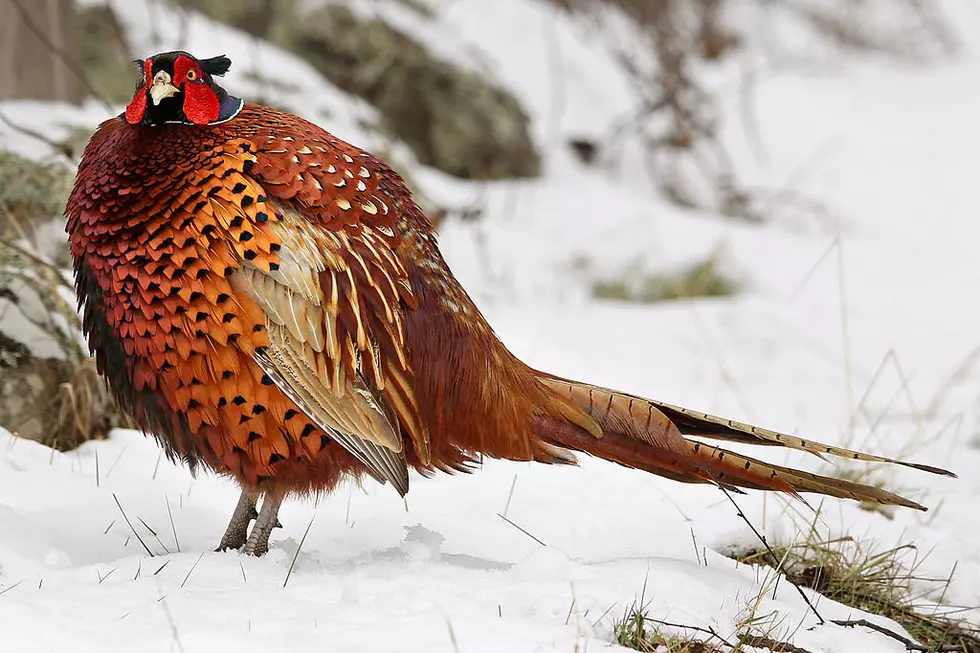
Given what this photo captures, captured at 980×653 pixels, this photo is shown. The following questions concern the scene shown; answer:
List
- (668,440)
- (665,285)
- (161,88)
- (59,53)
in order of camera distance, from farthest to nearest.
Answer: (665,285), (59,53), (668,440), (161,88)

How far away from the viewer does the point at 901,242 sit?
7.87 metres

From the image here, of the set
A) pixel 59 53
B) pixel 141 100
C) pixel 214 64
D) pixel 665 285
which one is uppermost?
pixel 665 285

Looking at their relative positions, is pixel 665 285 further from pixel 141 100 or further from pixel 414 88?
pixel 141 100

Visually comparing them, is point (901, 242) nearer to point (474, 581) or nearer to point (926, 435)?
point (926, 435)

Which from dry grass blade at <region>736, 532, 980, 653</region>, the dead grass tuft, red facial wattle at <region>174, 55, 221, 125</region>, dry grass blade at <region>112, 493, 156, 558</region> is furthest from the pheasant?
the dead grass tuft

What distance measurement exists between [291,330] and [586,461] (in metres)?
1.65

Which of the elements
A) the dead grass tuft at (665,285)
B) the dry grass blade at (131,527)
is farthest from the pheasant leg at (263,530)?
the dead grass tuft at (665,285)

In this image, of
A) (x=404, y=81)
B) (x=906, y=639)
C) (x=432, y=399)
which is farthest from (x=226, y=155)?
(x=404, y=81)

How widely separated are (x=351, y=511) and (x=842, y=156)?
26.1 ft

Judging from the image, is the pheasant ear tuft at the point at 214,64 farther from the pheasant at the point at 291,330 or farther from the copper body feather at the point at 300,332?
the copper body feather at the point at 300,332

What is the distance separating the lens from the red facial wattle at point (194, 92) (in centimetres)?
239

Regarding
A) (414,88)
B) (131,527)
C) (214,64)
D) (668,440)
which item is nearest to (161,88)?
(214,64)

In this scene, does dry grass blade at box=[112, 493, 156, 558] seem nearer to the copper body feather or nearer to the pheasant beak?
the copper body feather

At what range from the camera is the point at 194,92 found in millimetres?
2391
